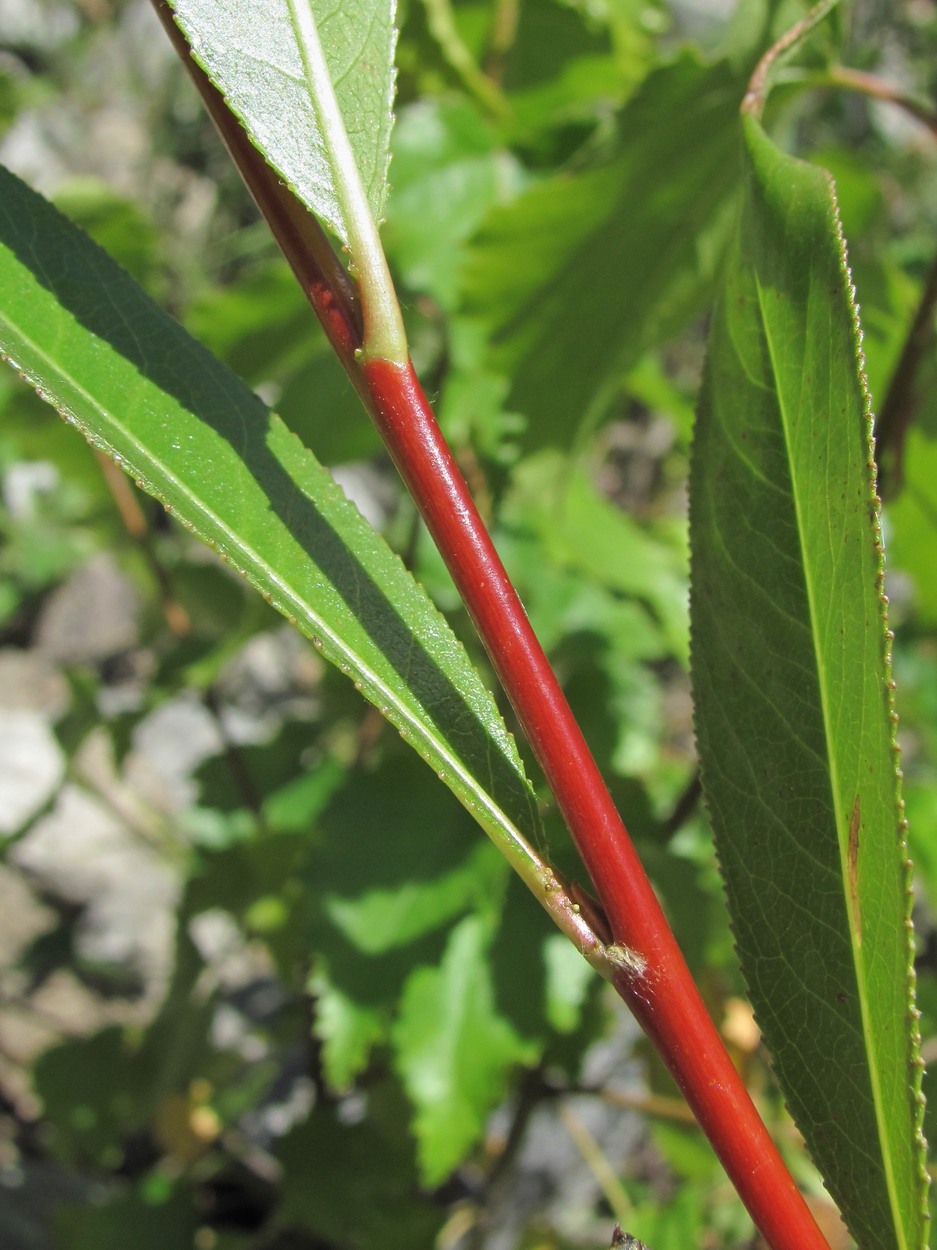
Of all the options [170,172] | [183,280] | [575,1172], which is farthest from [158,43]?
[575,1172]

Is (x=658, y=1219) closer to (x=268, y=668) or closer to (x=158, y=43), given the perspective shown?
(x=268, y=668)

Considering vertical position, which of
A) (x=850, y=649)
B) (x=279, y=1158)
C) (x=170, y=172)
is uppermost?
(x=170, y=172)

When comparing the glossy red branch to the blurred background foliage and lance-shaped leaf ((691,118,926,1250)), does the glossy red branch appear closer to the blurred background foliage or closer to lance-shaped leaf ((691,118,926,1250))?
lance-shaped leaf ((691,118,926,1250))

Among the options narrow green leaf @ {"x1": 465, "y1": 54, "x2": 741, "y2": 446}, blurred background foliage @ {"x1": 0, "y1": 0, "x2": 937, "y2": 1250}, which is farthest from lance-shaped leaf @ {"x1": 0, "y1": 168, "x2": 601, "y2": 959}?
narrow green leaf @ {"x1": 465, "y1": 54, "x2": 741, "y2": 446}

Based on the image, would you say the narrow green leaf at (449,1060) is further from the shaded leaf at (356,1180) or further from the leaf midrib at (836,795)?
the leaf midrib at (836,795)

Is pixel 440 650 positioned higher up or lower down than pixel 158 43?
lower down

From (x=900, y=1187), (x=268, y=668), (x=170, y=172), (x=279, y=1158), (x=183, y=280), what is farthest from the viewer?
(x=170, y=172)

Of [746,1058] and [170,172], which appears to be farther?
[170,172]

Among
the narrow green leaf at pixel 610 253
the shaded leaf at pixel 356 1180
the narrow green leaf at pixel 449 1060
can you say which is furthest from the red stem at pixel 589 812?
the shaded leaf at pixel 356 1180
